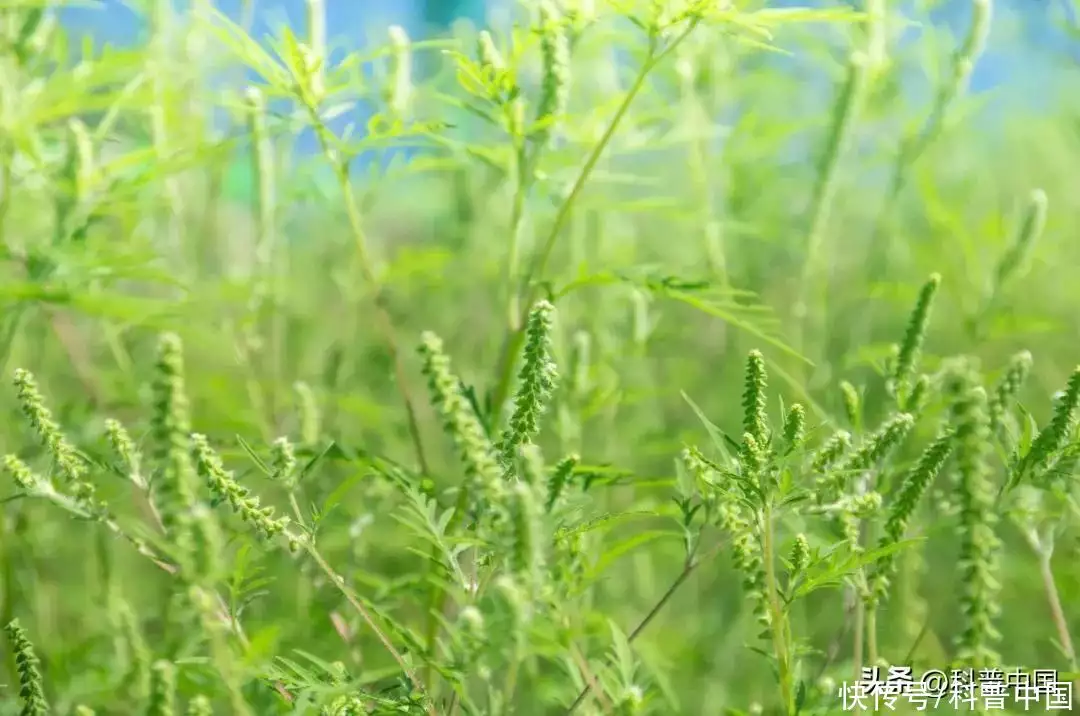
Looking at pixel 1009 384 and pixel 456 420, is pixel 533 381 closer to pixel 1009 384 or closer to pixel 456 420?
pixel 456 420

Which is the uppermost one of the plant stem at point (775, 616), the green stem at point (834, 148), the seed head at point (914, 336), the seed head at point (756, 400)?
the green stem at point (834, 148)

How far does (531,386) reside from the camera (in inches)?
18.7

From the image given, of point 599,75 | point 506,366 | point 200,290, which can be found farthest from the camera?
point 599,75

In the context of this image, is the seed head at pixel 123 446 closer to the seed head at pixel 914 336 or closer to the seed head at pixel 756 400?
the seed head at pixel 756 400

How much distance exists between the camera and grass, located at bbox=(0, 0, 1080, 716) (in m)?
0.49

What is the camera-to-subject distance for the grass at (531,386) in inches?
19.1

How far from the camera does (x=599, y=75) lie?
1342mm

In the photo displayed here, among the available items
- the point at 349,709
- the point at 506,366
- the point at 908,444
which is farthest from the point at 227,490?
the point at 908,444

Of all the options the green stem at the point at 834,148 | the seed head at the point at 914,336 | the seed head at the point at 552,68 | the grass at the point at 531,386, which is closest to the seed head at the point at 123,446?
the grass at the point at 531,386

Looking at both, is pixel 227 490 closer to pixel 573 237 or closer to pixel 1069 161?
pixel 573 237

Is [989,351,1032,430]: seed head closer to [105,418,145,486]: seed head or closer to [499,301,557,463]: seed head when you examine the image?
[499,301,557,463]: seed head

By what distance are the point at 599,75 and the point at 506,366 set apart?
792 millimetres

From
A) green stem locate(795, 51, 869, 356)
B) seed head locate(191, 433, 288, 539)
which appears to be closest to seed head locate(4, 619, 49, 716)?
seed head locate(191, 433, 288, 539)

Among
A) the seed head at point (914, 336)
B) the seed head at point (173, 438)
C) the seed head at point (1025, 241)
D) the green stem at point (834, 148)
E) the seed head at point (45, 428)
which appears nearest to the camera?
the seed head at point (173, 438)
